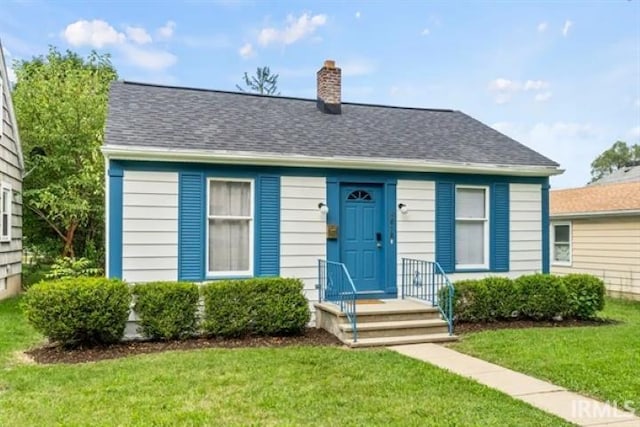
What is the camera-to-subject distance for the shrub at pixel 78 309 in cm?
623

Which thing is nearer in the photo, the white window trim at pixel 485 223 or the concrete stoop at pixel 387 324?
the concrete stoop at pixel 387 324

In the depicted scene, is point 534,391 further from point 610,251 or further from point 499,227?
point 610,251

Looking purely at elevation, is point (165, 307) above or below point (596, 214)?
below

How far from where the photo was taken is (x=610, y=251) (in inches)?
→ 508

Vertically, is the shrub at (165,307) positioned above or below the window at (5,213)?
below

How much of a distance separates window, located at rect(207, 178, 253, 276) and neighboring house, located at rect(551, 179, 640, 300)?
375 inches

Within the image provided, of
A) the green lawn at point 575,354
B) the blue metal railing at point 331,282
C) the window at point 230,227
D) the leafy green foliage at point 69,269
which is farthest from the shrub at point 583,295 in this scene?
the leafy green foliage at point 69,269

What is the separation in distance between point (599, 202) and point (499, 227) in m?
6.33

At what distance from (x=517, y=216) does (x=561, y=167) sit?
1.28m

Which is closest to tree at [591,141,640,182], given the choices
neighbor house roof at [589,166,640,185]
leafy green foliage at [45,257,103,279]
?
neighbor house roof at [589,166,640,185]

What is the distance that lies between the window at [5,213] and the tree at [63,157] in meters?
0.97

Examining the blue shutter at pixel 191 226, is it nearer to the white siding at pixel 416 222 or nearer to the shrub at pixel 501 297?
the white siding at pixel 416 222

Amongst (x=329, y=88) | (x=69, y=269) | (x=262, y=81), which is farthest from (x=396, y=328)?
(x=262, y=81)

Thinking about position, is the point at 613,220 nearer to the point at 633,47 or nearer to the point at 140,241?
the point at 633,47
